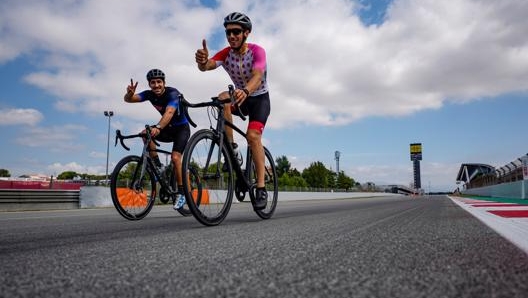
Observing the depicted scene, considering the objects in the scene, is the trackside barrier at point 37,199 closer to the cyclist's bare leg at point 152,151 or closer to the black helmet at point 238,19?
the cyclist's bare leg at point 152,151

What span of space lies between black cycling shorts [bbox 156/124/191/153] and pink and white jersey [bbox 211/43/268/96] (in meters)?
1.67

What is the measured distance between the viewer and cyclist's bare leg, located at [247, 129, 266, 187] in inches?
187

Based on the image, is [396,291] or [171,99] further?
[171,99]

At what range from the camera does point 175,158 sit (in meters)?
6.04

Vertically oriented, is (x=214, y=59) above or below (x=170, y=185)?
above

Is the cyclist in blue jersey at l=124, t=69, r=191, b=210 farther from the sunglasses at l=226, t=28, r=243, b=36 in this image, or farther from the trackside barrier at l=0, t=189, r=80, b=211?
the trackside barrier at l=0, t=189, r=80, b=211

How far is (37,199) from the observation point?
1371cm

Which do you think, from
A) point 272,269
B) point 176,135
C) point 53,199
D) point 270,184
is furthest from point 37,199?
point 272,269

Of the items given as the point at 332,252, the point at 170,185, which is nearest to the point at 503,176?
the point at 170,185

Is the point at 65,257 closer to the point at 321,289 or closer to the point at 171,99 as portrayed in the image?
the point at 321,289

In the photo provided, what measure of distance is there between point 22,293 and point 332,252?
1.24 m

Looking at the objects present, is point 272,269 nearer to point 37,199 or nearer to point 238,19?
point 238,19

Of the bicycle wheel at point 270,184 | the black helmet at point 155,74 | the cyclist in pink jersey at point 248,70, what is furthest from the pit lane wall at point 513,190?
the black helmet at point 155,74

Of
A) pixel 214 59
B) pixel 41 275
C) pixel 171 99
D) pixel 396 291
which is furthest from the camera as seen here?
pixel 171 99
